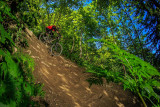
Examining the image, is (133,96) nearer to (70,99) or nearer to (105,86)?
(105,86)

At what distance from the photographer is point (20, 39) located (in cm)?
501

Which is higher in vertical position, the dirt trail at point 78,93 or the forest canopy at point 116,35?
the forest canopy at point 116,35

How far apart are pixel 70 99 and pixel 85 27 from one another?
18.1 m

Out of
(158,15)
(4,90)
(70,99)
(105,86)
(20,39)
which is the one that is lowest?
(70,99)

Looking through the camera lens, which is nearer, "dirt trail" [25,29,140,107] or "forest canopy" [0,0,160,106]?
"forest canopy" [0,0,160,106]

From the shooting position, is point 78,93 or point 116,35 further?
point 116,35

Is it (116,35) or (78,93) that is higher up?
(116,35)

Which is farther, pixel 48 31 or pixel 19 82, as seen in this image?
pixel 48 31

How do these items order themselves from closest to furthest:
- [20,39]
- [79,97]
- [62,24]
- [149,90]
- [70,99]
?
[149,90], [20,39], [70,99], [79,97], [62,24]

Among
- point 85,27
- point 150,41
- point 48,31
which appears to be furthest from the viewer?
point 85,27

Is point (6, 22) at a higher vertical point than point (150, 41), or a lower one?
lower

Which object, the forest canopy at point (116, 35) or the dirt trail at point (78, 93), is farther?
the dirt trail at point (78, 93)

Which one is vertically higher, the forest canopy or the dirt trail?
the forest canopy

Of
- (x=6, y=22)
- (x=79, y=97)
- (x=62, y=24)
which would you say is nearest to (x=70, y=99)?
(x=79, y=97)
